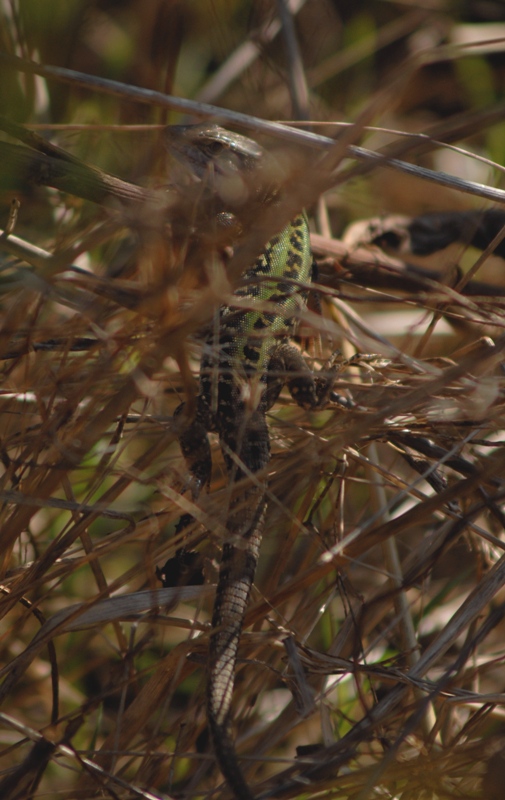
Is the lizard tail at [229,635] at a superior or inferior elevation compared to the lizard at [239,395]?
inferior

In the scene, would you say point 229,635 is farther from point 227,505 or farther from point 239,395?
point 239,395

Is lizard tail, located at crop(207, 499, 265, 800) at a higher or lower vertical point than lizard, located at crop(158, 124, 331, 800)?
lower

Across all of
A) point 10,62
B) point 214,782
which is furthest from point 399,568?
point 10,62

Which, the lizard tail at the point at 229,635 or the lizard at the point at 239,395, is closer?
the lizard tail at the point at 229,635

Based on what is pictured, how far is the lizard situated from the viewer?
5.84 feet

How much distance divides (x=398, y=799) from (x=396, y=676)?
0.29m

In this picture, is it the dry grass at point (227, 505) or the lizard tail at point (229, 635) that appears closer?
the lizard tail at point (229, 635)

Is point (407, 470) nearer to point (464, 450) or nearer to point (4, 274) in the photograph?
point (464, 450)

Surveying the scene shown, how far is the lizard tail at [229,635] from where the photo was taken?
1.59m

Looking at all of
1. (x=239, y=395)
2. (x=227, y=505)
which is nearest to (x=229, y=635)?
(x=227, y=505)

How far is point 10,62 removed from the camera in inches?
83.0

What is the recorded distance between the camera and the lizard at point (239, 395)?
178 centimetres

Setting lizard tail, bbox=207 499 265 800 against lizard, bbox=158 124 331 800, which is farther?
lizard, bbox=158 124 331 800

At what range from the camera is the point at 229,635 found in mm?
1831
